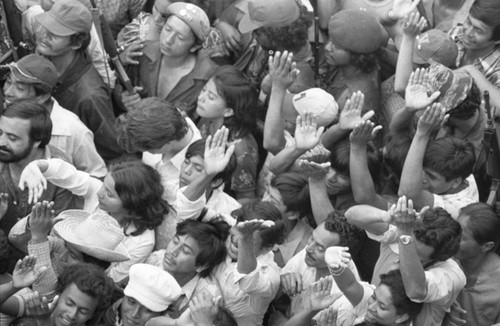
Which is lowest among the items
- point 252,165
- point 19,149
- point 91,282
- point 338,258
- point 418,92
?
point 252,165

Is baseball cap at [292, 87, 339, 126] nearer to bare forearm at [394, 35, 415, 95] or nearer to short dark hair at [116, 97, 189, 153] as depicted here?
bare forearm at [394, 35, 415, 95]

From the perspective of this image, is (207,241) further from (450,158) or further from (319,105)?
(450,158)

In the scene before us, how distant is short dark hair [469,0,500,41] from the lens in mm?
6734

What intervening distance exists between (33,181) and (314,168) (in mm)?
1267

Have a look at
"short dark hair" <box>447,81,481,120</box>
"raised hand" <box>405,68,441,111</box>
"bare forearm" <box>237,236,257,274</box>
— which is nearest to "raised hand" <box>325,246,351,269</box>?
"bare forearm" <box>237,236,257,274</box>

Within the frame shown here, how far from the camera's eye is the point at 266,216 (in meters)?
5.97

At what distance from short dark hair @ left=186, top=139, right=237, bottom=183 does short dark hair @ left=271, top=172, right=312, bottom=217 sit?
A: 215 mm

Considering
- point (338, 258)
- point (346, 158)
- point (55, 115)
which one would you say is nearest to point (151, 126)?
point (55, 115)

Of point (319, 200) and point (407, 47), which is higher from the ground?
point (407, 47)

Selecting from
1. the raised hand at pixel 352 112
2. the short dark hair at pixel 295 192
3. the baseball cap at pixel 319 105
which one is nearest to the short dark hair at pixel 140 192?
the short dark hair at pixel 295 192

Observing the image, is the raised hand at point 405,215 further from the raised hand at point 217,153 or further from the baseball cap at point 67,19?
the baseball cap at point 67,19

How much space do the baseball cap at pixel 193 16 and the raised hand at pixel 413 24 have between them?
1147mm

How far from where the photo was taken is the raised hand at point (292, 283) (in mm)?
5938

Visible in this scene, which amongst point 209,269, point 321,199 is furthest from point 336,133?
point 209,269
